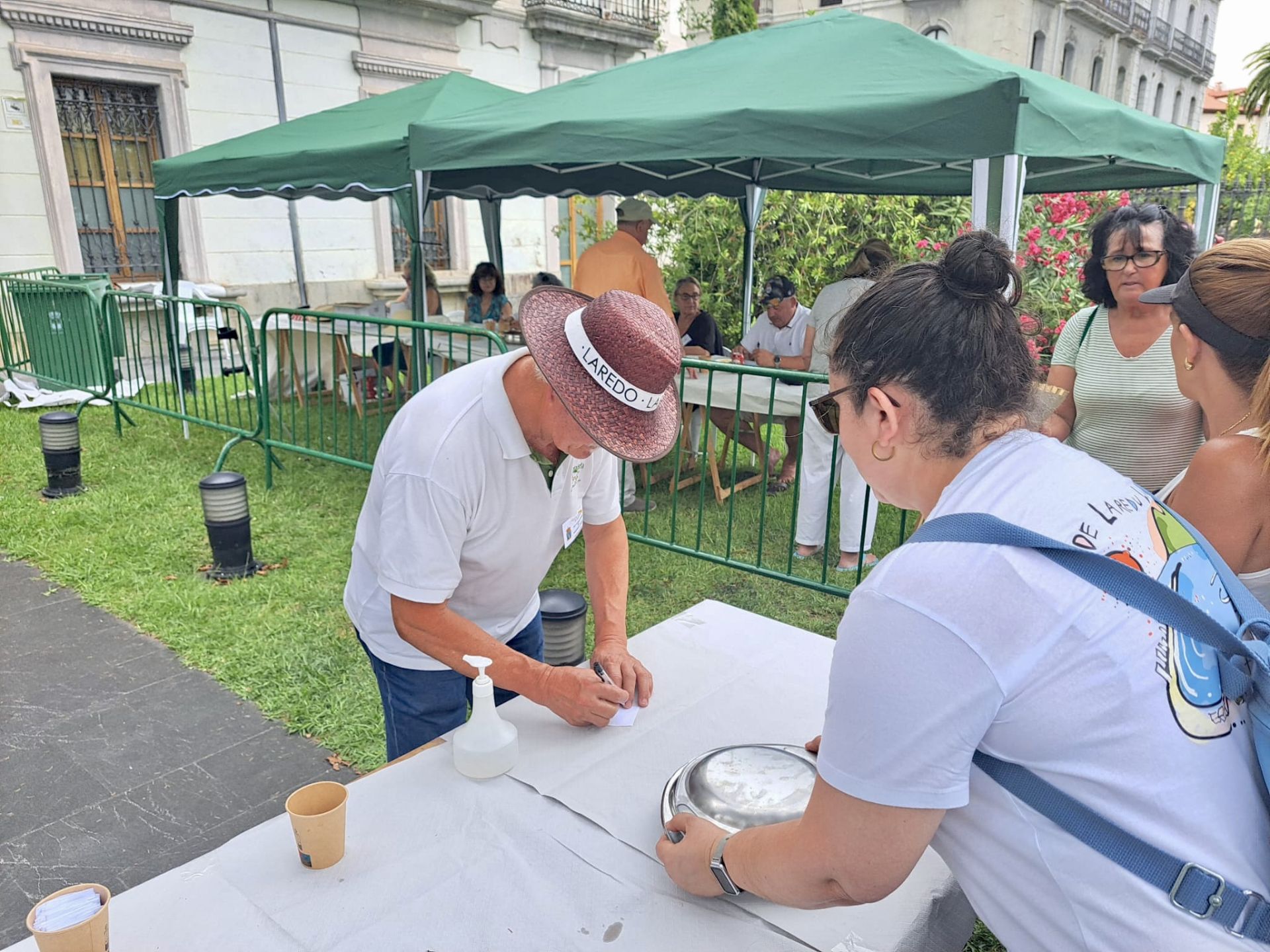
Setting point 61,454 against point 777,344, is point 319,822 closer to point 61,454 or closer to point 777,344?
point 777,344

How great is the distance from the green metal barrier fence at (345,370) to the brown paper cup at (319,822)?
360 centimetres

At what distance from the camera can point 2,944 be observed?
2213 mm

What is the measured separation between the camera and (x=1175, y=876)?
88cm

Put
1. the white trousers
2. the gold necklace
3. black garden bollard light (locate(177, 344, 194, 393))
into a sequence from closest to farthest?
the gold necklace → the white trousers → black garden bollard light (locate(177, 344, 194, 393))

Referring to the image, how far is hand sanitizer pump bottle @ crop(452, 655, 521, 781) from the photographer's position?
58.6 inches

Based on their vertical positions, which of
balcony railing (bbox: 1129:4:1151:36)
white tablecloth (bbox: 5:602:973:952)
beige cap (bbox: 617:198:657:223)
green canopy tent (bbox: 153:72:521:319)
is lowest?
white tablecloth (bbox: 5:602:973:952)

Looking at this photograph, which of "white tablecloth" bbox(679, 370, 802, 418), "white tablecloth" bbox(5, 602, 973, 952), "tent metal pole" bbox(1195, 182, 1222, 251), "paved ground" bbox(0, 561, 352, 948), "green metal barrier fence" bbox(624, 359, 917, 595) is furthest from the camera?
"tent metal pole" bbox(1195, 182, 1222, 251)

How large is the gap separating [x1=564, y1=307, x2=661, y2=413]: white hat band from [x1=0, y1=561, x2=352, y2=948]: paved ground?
2060 mm

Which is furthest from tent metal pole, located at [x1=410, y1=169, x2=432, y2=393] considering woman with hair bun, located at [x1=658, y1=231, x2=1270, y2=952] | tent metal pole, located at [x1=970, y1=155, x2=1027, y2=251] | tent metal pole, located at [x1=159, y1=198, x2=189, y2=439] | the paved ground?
woman with hair bun, located at [x1=658, y1=231, x2=1270, y2=952]

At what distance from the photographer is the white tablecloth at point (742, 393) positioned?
504 centimetres

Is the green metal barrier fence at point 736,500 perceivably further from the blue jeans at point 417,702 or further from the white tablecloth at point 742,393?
the blue jeans at point 417,702

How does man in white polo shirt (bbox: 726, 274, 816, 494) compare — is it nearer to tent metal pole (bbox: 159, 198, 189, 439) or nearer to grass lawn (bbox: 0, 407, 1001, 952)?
grass lawn (bbox: 0, 407, 1001, 952)

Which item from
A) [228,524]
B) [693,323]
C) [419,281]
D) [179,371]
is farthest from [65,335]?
[693,323]

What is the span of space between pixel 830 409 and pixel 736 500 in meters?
4.99
